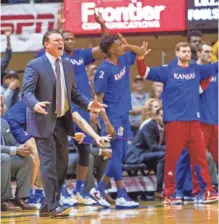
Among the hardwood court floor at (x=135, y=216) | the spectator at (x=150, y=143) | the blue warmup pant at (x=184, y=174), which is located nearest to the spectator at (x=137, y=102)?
the spectator at (x=150, y=143)

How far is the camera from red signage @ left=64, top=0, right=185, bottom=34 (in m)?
11.5

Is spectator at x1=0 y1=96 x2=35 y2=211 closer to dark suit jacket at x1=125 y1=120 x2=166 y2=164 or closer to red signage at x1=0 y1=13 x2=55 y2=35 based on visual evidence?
dark suit jacket at x1=125 y1=120 x2=166 y2=164

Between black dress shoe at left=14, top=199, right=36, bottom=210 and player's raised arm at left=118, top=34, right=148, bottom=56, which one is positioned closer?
player's raised arm at left=118, top=34, right=148, bottom=56

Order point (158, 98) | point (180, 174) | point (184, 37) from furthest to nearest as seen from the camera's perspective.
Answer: point (184, 37)
point (158, 98)
point (180, 174)

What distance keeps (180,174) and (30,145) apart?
1.96 metres

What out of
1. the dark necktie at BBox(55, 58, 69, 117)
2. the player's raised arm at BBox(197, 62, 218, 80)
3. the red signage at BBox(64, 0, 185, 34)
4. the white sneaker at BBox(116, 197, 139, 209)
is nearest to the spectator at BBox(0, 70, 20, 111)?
the red signage at BBox(64, 0, 185, 34)

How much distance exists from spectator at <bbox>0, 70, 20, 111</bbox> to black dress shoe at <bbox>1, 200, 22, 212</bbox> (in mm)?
2058

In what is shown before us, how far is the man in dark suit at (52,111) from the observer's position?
23.7 ft

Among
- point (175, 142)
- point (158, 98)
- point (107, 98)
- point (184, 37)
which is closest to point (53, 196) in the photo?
point (107, 98)

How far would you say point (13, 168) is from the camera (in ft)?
30.1

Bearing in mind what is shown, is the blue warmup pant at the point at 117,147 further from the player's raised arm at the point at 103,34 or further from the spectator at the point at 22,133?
the spectator at the point at 22,133

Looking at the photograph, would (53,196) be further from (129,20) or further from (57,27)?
(129,20)

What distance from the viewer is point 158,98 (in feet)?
38.4

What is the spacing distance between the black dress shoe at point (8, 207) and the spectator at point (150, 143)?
206 cm
